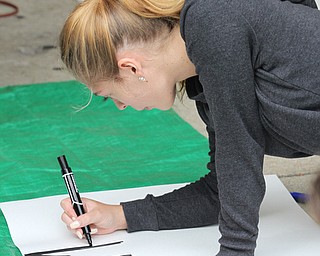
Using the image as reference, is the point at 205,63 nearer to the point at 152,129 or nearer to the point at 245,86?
the point at 245,86

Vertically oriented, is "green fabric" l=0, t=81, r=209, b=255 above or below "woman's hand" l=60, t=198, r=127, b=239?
above

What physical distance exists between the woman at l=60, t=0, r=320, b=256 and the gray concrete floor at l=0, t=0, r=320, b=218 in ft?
1.94

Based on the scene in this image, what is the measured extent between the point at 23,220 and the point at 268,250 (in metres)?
0.56

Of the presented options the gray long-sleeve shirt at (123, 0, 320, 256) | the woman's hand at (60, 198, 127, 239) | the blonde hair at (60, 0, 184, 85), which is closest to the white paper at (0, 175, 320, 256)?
the woman's hand at (60, 198, 127, 239)

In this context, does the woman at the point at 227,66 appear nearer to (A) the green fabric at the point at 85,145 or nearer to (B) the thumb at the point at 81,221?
(B) the thumb at the point at 81,221

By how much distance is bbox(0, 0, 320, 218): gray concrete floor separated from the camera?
2154 millimetres

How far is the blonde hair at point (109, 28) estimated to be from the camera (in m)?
1.43

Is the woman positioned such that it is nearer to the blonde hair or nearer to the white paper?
the blonde hair

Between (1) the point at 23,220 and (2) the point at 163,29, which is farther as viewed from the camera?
(1) the point at 23,220

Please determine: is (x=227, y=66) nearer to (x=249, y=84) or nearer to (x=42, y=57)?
(x=249, y=84)

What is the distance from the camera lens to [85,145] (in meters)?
2.25

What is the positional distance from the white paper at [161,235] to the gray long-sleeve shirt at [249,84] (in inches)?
6.5

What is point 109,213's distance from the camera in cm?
170

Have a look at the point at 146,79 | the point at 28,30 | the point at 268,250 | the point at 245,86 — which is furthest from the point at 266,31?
the point at 28,30
